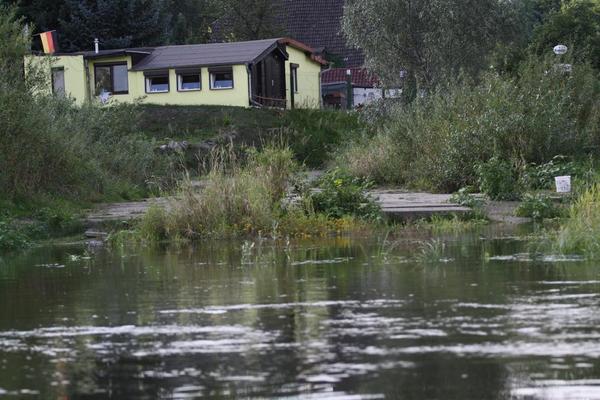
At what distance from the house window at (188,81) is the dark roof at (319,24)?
23.6 meters

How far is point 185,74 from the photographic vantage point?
61344mm

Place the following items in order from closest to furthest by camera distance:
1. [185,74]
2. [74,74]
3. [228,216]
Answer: [228,216], [185,74], [74,74]

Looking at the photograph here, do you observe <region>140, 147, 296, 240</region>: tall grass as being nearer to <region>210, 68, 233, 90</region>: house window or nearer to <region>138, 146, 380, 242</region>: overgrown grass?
<region>138, 146, 380, 242</region>: overgrown grass

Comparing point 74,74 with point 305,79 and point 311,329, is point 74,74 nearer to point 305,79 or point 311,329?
point 305,79

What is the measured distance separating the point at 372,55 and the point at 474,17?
4777mm

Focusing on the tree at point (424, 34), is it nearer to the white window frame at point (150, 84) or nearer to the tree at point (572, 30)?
the tree at point (572, 30)

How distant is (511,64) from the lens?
4544cm

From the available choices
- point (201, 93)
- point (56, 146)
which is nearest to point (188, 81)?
point (201, 93)

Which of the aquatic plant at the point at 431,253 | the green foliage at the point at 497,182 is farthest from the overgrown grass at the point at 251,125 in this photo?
the aquatic plant at the point at 431,253

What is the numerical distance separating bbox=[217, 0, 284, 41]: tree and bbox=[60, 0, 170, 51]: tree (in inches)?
267

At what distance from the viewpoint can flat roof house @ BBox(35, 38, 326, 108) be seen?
2391 inches

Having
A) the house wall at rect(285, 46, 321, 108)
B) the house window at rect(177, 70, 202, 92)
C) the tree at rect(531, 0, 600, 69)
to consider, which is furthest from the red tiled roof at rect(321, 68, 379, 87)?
the tree at rect(531, 0, 600, 69)

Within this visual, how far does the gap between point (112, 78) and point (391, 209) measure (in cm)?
4395

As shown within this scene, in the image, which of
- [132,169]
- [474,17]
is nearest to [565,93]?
[132,169]
